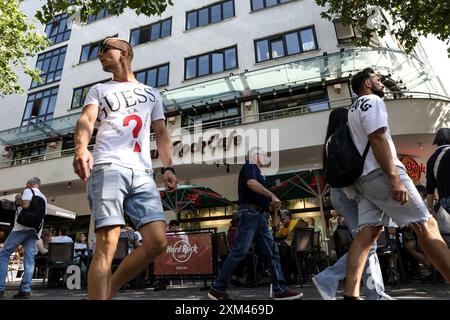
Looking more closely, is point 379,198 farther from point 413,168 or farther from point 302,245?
point 413,168

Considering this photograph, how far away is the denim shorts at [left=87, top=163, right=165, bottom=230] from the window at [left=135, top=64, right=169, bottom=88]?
56.1ft

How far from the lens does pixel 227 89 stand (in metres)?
15.8

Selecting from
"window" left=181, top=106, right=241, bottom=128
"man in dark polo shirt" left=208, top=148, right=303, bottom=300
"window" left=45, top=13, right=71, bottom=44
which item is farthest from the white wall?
"man in dark polo shirt" left=208, top=148, right=303, bottom=300

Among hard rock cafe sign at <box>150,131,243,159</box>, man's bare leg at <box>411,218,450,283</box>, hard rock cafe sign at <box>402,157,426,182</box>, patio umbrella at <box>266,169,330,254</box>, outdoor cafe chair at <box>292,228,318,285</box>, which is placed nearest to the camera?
man's bare leg at <box>411,218,450,283</box>

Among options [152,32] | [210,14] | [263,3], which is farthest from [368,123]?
[152,32]

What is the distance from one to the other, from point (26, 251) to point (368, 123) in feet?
18.3

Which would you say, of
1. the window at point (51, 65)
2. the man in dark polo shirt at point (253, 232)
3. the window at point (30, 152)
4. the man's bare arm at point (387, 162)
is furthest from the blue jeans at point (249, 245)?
the window at point (51, 65)

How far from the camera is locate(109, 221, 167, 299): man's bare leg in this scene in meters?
2.20

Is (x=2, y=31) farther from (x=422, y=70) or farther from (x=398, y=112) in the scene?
(x=422, y=70)

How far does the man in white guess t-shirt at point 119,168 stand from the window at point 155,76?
1658 centimetres

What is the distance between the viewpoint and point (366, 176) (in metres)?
2.68

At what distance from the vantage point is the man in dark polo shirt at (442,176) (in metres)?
4.29

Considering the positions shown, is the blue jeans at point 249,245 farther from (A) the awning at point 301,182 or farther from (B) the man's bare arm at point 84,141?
(A) the awning at point 301,182

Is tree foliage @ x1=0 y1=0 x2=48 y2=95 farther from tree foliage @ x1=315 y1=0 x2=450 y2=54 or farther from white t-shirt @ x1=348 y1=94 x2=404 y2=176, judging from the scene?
white t-shirt @ x1=348 y1=94 x2=404 y2=176
